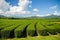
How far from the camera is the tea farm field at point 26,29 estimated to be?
6.87 meters

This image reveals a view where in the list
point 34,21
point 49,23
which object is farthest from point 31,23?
point 49,23

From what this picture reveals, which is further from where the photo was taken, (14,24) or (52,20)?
(52,20)

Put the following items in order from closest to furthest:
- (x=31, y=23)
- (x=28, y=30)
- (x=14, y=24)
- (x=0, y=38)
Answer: (x=0, y=38) → (x=28, y=30) → (x=14, y=24) → (x=31, y=23)

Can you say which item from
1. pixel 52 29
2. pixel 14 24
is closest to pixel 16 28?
pixel 14 24

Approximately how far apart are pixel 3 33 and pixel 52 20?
2.86 metres

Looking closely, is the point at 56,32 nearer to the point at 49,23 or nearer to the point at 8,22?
the point at 49,23

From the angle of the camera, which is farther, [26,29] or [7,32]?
[26,29]

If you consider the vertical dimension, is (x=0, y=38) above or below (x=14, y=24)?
below

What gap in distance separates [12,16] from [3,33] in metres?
0.88

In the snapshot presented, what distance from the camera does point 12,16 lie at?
727 cm

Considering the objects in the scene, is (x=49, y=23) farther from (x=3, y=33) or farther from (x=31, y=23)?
(x=3, y=33)

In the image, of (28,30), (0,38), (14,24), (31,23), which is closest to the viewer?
(0,38)

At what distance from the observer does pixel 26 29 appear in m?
7.57

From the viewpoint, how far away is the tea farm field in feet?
22.5
